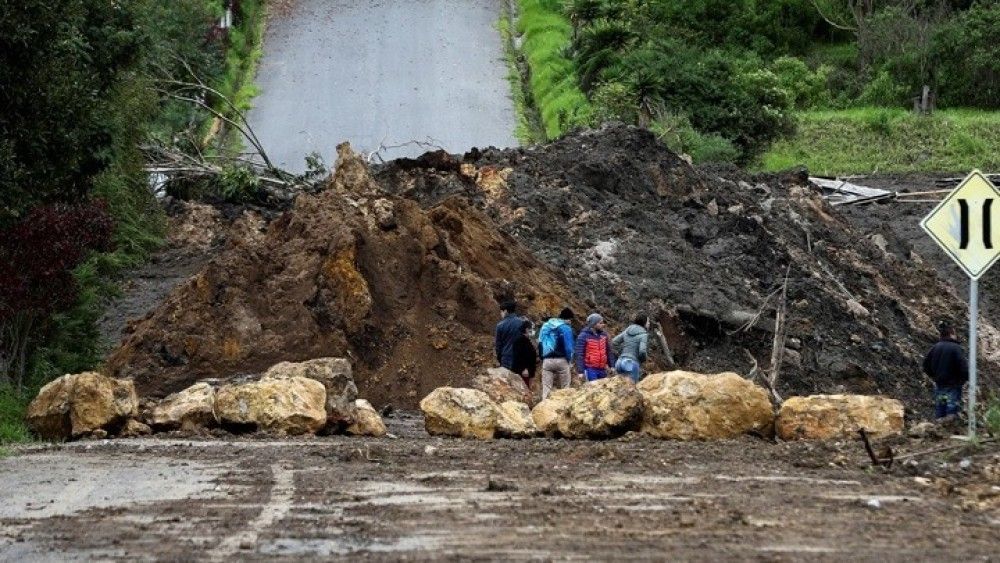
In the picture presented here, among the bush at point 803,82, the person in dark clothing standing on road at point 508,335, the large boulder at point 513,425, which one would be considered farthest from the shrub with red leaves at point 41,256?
the bush at point 803,82

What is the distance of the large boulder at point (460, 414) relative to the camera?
61.1 feet

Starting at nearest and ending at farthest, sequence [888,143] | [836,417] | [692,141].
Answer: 1. [836,417]
2. [692,141]
3. [888,143]

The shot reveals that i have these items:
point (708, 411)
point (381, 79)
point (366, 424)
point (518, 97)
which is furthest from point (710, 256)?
point (381, 79)

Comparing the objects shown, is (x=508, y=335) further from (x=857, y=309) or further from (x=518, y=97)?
(x=518, y=97)

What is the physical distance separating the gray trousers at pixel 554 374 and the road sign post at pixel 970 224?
6.01m

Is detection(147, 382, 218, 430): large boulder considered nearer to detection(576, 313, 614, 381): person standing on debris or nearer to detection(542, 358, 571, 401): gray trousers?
detection(542, 358, 571, 401): gray trousers

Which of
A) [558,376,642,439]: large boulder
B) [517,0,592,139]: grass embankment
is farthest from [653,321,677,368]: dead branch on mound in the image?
[517,0,592,139]: grass embankment

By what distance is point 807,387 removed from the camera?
2577cm

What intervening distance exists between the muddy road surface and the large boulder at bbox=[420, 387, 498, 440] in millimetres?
1898

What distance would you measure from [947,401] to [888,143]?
91.1 ft

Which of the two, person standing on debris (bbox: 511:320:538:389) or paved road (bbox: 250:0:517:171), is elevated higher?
paved road (bbox: 250:0:517:171)

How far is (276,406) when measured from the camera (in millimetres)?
19031

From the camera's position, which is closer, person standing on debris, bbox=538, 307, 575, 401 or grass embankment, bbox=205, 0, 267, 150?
person standing on debris, bbox=538, 307, 575, 401

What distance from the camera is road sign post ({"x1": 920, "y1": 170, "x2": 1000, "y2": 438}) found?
1616 centimetres
